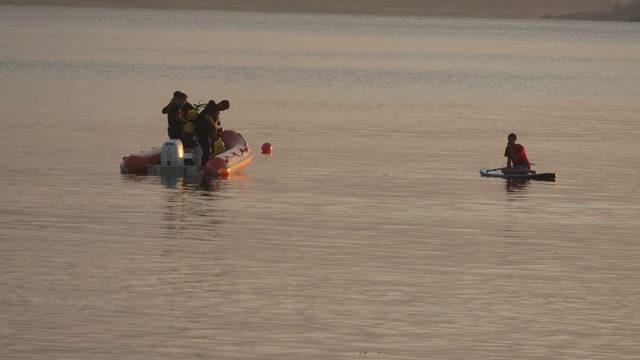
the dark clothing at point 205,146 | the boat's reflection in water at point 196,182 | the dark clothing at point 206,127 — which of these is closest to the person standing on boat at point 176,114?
the dark clothing at point 206,127

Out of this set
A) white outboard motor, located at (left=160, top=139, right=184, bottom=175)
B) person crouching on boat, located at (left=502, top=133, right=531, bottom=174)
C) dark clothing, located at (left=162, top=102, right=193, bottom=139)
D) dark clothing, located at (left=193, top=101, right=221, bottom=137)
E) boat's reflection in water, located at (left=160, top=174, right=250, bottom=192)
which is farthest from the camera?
person crouching on boat, located at (left=502, top=133, right=531, bottom=174)

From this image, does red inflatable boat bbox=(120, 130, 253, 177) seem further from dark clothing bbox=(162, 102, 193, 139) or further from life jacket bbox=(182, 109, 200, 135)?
life jacket bbox=(182, 109, 200, 135)

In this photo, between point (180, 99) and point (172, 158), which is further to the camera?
point (180, 99)

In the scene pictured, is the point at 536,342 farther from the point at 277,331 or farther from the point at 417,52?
the point at 417,52

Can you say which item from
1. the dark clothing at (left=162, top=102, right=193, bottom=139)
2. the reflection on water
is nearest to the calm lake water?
the reflection on water

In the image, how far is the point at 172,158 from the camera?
34.8 meters

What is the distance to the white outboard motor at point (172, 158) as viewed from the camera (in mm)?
34781

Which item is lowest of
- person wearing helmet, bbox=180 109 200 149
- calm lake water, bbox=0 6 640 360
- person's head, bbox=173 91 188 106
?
calm lake water, bbox=0 6 640 360

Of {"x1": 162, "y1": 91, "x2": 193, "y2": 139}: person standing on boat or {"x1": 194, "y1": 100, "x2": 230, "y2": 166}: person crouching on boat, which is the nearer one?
{"x1": 194, "y1": 100, "x2": 230, "y2": 166}: person crouching on boat

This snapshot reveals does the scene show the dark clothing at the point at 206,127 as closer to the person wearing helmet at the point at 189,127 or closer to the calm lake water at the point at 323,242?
the person wearing helmet at the point at 189,127

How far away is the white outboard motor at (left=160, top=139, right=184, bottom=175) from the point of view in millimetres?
34781

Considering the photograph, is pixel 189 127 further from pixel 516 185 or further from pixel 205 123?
pixel 516 185

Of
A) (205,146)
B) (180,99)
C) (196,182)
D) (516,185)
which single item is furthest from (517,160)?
(180,99)

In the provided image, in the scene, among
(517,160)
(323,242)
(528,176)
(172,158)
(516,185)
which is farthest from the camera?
(528,176)
